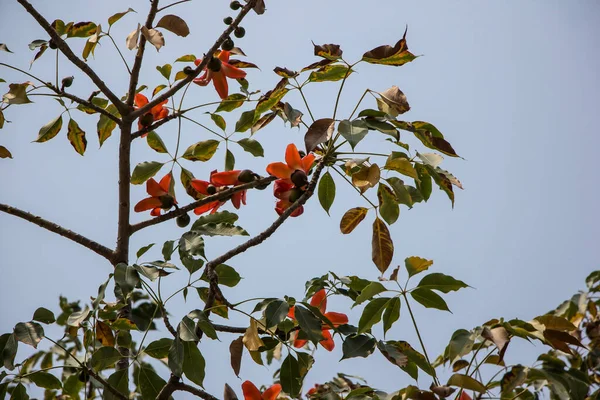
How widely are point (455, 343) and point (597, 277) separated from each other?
137cm

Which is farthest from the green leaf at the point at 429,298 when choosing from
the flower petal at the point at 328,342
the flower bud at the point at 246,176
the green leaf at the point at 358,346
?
the flower bud at the point at 246,176

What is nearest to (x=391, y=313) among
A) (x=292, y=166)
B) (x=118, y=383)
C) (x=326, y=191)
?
(x=326, y=191)

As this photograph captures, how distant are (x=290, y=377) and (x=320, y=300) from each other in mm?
300

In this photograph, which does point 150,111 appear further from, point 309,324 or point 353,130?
point 309,324

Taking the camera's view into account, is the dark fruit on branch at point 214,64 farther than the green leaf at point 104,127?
No

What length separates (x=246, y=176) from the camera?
1.72 metres

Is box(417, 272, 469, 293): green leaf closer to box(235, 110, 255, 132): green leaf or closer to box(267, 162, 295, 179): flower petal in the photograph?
box(267, 162, 295, 179): flower petal

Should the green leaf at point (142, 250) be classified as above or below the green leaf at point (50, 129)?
below

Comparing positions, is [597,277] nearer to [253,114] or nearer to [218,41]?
[253,114]

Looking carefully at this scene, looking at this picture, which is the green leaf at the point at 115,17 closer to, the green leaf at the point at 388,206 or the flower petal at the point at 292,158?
the flower petal at the point at 292,158

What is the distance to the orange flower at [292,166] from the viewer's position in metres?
1.64

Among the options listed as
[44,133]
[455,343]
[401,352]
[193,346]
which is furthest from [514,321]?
[44,133]

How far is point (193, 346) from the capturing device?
141cm

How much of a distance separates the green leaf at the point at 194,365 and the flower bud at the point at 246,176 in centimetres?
52
